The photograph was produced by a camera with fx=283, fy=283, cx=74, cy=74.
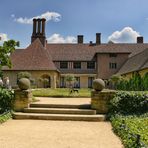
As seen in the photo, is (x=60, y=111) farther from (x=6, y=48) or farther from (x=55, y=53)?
(x=55, y=53)

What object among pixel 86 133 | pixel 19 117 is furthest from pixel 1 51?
pixel 86 133

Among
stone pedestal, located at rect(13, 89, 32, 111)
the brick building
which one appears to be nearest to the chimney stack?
the brick building

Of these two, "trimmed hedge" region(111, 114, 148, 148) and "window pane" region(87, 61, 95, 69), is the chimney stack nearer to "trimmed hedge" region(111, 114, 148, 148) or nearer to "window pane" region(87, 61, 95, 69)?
"window pane" region(87, 61, 95, 69)

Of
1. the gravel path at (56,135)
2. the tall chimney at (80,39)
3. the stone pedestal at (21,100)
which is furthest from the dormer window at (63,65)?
the gravel path at (56,135)

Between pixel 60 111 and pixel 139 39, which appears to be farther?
pixel 139 39

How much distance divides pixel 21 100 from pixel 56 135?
Result: 489 cm

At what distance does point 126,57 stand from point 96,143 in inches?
1698

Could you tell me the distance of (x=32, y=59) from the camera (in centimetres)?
4400

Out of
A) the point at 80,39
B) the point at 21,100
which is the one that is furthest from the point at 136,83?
the point at 80,39

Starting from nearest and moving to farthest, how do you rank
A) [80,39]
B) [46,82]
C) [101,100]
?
[101,100] < [46,82] < [80,39]

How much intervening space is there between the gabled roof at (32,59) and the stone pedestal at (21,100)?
96.0 ft

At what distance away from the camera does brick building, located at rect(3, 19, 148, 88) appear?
44062 millimetres

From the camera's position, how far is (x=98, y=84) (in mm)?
13203

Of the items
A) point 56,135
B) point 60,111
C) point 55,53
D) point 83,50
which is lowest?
point 56,135
